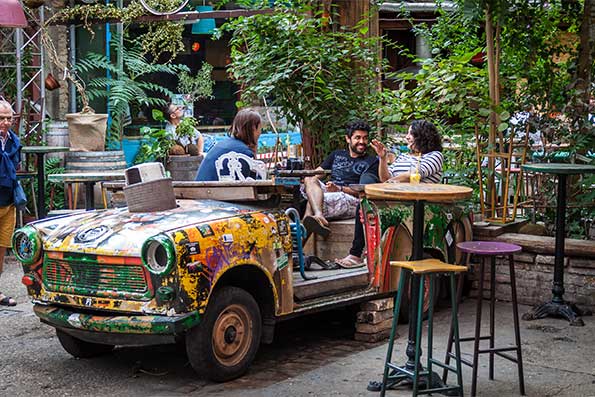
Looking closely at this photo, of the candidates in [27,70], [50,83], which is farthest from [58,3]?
[27,70]

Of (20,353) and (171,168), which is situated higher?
(171,168)

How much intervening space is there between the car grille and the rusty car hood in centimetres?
10

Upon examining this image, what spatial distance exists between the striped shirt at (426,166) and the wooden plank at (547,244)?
3.21 ft

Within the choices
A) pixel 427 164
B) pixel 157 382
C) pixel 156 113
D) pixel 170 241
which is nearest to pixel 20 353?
pixel 157 382

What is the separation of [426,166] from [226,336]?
9.02 ft

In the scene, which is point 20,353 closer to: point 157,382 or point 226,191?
point 157,382

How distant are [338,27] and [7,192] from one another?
12.9 feet

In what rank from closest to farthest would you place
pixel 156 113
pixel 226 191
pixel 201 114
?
1. pixel 226 191
2. pixel 156 113
3. pixel 201 114

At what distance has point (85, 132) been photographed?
12.4m

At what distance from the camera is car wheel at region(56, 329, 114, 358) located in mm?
6355

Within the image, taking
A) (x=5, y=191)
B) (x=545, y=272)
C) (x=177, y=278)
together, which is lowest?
(x=545, y=272)

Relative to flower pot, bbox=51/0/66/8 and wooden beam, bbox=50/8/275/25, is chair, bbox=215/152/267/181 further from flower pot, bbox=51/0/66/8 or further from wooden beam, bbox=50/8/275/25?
flower pot, bbox=51/0/66/8

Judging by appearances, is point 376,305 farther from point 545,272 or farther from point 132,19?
point 132,19

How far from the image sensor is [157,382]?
5922 mm
